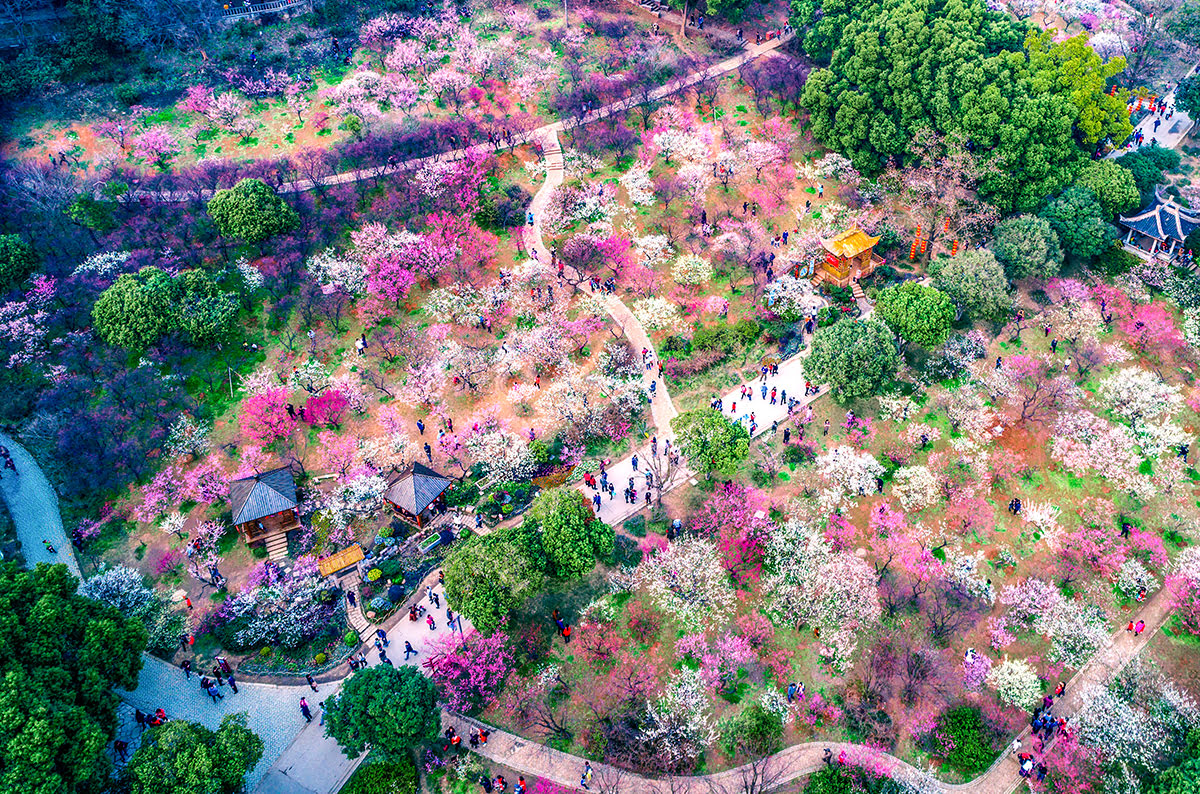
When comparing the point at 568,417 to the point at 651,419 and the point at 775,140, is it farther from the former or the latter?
the point at 775,140

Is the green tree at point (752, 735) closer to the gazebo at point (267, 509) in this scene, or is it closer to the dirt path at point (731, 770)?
the dirt path at point (731, 770)

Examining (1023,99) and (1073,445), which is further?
(1023,99)

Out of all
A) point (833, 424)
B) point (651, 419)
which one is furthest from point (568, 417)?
point (833, 424)

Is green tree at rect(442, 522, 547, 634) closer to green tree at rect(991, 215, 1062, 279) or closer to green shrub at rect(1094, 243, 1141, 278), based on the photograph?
green tree at rect(991, 215, 1062, 279)

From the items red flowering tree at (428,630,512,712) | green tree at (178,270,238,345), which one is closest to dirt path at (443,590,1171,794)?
red flowering tree at (428,630,512,712)

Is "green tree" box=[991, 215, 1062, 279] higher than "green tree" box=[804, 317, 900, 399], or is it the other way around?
"green tree" box=[991, 215, 1062, 279]

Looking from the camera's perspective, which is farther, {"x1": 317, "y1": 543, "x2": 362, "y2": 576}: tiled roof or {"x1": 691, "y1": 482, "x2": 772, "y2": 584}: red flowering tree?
{"x1": 317, "y1": 543, "x2": 362, "y2": 576}: tiled roof

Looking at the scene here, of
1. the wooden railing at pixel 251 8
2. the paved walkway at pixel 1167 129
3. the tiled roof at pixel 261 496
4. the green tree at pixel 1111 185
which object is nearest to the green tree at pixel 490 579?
the tiled roof at pixel 261 496
